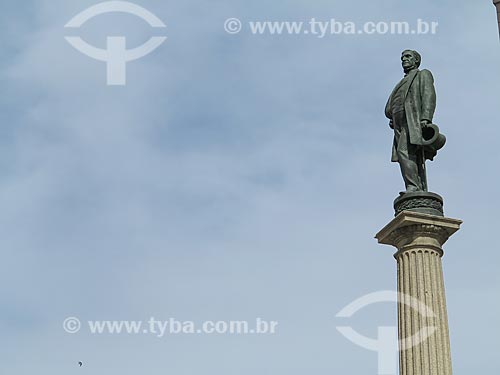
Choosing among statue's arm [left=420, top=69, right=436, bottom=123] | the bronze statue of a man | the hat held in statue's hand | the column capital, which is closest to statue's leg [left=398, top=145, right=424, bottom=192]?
the bronze statue of a man

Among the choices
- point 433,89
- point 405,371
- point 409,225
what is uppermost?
point 433,89

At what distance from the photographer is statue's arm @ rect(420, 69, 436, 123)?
1427 centimetres

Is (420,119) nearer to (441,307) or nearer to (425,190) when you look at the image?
(425,190)

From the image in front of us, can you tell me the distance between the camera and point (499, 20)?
32281 millimetres

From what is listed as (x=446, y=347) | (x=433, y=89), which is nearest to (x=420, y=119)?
(x=433, y=89)

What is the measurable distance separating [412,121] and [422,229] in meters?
2.01

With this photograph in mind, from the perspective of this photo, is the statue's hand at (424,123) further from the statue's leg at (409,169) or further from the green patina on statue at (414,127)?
the statue's leg at (409,169)

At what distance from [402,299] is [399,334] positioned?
0.52 meters

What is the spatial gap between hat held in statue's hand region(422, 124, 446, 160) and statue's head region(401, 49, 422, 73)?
1.45 meters

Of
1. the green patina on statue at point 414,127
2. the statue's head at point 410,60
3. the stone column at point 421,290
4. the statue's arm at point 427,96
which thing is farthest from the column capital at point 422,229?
the statue's head at point 410,60

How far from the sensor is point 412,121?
14273mm

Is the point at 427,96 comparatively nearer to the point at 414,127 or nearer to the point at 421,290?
the point at 414,127

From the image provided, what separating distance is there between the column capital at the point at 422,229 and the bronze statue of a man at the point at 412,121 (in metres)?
0.80

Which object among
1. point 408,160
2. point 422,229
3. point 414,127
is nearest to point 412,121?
point 414,127
